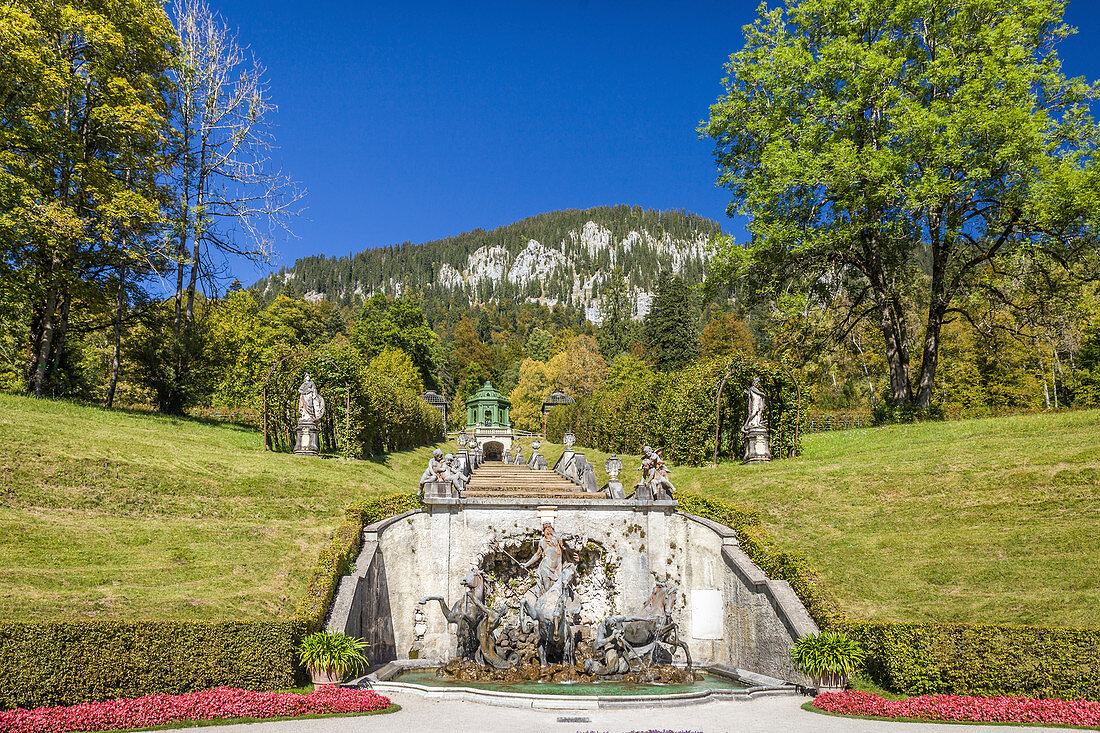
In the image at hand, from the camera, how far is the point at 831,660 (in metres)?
10.6

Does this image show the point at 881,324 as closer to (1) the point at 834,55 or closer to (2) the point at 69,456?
(1) the point at 834,55

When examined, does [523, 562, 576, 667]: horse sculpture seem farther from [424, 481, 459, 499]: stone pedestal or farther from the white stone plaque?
[424, 481, 459, 499]: stone pedestal

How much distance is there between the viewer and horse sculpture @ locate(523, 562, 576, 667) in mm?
13273

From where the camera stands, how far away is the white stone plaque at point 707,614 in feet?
48.4

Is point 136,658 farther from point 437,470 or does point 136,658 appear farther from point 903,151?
point 903,151

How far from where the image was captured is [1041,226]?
74.9ft

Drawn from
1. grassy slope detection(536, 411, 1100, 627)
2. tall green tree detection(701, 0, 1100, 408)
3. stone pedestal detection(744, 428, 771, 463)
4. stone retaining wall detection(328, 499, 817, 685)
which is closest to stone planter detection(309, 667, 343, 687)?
stone retaining wall detection(328, 499, 817, 685)

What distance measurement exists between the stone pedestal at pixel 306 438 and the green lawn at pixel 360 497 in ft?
6.37

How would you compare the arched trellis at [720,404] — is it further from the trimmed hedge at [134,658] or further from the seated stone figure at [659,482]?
the trimmed hedge at [134,658]

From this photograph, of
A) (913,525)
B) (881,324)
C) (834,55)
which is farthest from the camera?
(881,324)

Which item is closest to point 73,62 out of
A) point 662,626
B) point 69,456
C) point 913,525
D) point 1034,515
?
point 69,456

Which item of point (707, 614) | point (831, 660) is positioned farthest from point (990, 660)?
point (707, 614)

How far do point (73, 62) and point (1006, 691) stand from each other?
3460 centimetres

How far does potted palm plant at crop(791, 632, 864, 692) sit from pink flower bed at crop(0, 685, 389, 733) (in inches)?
291
